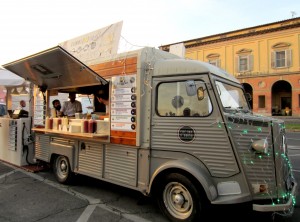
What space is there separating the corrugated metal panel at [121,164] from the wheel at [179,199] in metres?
0.58

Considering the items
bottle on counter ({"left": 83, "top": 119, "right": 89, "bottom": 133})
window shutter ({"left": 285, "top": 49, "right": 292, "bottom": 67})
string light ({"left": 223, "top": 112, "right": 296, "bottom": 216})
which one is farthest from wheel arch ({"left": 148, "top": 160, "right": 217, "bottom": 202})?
window shutter ({"left": 285, "top": 49, "right": 292, "bottom": 67})

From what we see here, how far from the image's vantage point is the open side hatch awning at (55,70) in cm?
524

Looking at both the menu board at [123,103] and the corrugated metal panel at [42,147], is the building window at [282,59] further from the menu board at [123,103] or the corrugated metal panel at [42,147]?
the menu board at [123,103]

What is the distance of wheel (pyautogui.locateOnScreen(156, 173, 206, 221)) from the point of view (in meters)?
3.92

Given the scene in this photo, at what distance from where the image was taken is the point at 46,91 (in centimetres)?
710

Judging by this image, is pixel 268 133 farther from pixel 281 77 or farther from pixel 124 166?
pixel 281 77

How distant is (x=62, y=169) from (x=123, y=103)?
2618 millimetres

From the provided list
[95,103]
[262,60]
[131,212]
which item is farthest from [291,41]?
[131,212]

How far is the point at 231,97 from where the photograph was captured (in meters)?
4.71

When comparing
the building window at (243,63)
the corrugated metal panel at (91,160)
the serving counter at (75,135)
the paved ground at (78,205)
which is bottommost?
the paved ground at (78,205)

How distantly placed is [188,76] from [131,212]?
7.85 ft

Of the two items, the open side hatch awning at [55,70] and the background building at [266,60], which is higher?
the background building at [266,60]

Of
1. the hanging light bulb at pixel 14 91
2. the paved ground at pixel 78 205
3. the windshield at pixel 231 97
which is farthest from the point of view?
the hanging light bulb at pixel 14 91

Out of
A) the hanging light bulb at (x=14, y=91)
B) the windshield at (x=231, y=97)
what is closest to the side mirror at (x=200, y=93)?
the windshield at (x=231, y=97)
